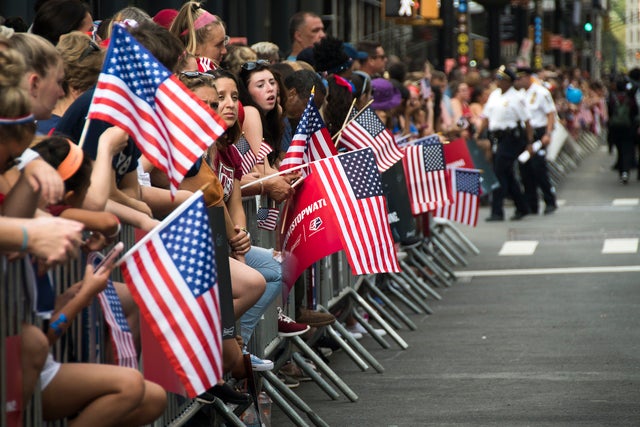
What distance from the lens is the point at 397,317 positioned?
12945 millimetres

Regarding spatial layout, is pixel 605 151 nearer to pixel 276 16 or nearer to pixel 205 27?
pixel 276 16

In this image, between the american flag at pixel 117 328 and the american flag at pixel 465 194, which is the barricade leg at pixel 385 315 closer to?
the american flag at pixel 465 194

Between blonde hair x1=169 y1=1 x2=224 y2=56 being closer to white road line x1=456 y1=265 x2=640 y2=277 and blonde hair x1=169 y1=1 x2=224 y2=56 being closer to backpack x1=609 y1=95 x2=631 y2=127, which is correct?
white road line x1=456 y1=265 x2=640 y2=277

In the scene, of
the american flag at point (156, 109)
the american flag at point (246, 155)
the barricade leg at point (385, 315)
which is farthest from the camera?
the barricade leg at point (385, 315)

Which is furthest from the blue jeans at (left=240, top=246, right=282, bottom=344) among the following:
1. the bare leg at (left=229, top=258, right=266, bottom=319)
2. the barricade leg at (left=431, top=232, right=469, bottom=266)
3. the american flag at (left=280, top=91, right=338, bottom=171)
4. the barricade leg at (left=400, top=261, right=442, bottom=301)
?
the barricade leg at (left=431, top=232, right=469, bottom=266)

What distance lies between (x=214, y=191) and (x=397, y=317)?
5915 mm

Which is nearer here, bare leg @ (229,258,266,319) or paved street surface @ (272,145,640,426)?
bare leg @ (229,258,266,319)

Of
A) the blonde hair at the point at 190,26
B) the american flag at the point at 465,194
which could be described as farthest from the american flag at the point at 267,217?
the american flag at the point at 465,194

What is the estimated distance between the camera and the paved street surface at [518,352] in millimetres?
8672

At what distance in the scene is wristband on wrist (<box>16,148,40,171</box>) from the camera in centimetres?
502

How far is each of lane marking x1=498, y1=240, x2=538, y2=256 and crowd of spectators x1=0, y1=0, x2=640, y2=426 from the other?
5520 mm

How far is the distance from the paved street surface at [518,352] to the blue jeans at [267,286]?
952 mm

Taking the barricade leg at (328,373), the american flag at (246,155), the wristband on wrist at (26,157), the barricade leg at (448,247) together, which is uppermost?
the wristband on wrist at (26,157)

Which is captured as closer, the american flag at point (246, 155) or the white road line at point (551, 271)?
the american flag at point (246, 155)
